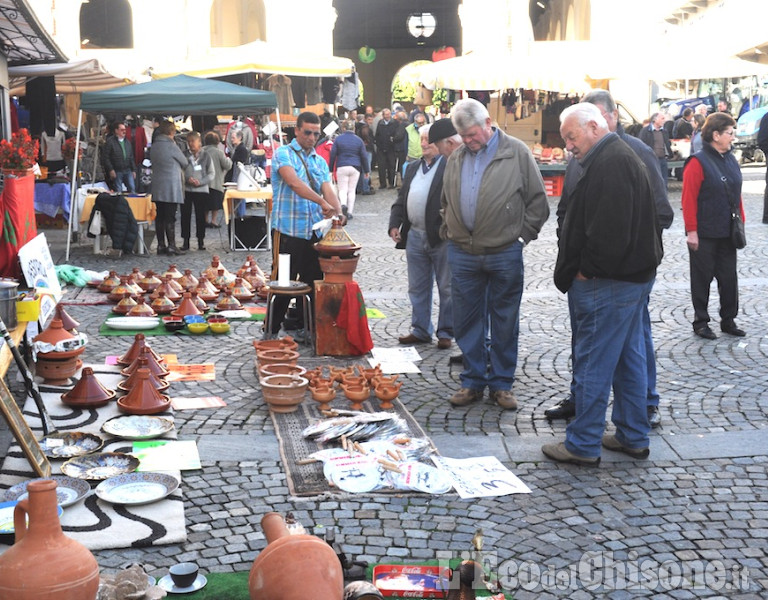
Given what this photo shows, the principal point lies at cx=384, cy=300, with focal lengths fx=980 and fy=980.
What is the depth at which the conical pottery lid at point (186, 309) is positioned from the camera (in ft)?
28.7

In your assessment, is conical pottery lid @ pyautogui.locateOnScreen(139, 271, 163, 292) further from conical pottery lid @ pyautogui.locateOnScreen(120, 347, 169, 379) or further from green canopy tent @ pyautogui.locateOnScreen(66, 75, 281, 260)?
conical pottery lid @ pyautogui.locateOnScreen(120, 347, 169, 379)

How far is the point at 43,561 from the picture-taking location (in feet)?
9.98

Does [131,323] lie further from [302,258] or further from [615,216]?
[615,216]

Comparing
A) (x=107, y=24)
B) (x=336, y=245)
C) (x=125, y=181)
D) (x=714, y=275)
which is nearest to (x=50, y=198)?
(x=125, y=181)

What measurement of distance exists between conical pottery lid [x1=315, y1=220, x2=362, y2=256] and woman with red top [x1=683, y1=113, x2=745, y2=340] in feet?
8.84

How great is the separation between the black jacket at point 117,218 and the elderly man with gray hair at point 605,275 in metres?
8.78

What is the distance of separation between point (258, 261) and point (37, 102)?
5.42 metres

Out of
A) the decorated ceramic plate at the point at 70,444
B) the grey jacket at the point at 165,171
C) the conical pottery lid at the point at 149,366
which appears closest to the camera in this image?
the decorated ceramic plate at the point at 70,444

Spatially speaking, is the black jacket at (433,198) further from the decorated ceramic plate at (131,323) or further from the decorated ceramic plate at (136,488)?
the decorated ceramic plate at (136,488)

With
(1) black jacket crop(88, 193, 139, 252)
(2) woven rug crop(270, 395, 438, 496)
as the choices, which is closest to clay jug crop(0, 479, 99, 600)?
(2) woven rug crop(270, 395, 438, 496)

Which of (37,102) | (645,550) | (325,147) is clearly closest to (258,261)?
(37,102)

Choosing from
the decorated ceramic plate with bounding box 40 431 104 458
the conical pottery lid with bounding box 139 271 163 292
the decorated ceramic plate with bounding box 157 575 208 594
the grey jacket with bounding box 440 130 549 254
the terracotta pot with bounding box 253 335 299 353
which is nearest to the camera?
the decorated ceramic plate with bounding box 157 575 208 594

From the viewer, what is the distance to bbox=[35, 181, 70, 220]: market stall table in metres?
15.5

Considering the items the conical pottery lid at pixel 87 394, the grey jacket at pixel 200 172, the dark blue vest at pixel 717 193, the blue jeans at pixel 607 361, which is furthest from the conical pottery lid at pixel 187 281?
the blue jeans at pixel 607 361
